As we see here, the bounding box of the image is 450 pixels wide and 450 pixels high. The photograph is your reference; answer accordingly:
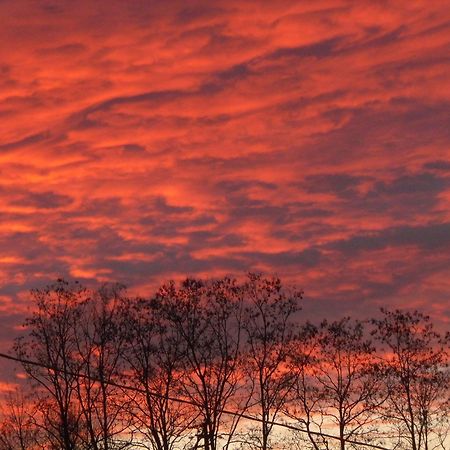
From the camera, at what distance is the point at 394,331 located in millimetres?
46938

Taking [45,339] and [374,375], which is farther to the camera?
[374,375]

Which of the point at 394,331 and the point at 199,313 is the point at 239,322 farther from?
the point at 394,331

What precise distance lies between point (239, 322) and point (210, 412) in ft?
15.9

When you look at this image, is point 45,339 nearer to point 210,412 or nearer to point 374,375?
point 210,412

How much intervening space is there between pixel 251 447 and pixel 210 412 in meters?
2.79

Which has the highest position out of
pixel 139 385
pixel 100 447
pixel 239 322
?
pixel 239 322

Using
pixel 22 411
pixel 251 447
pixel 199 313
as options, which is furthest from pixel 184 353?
pixel 22 411

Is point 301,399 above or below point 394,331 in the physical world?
below

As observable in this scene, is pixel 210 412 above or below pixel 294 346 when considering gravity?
below

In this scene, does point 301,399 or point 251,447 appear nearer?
point 251,447

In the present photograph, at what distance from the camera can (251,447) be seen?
42719 millimetres

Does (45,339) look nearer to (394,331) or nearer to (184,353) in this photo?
(184,353)

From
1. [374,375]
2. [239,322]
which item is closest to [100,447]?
[239,322]

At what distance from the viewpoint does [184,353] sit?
43.8 metres
